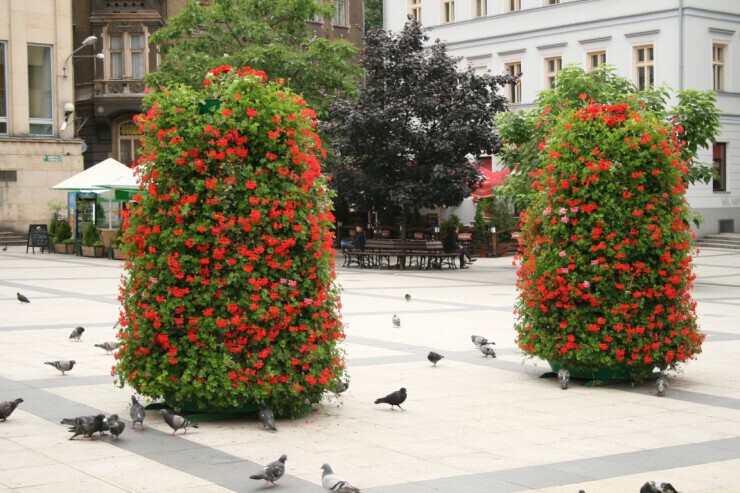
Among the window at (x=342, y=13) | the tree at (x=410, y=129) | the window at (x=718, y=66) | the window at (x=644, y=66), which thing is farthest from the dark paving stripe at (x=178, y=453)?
the window at (x=342, y=13)

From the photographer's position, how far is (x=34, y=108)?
45250 millimetres

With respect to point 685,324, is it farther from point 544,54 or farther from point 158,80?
point 544,54

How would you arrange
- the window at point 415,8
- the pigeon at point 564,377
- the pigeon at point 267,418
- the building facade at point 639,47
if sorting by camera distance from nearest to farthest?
the pigeon at point 267,418 < the pigeon at point 564,377 < the building facade at point 639,47 < the window at point 415,8

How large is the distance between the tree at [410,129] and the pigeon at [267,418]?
21032 mm

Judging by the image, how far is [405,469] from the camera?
8.00m

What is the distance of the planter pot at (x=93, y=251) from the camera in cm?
3622

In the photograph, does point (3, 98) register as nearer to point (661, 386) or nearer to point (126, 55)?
point (126, 55)

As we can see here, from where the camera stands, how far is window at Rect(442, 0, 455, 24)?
1938 inches

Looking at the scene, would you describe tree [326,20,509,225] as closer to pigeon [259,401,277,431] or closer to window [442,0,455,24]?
window [442,0,455,24]

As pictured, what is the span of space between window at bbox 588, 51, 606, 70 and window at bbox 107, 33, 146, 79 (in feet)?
64.7

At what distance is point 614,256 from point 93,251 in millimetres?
27413

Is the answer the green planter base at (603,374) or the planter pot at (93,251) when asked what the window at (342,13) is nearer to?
the planter pot at (93,251)

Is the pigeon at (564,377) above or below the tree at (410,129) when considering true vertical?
below

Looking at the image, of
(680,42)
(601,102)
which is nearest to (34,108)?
(680,42)
